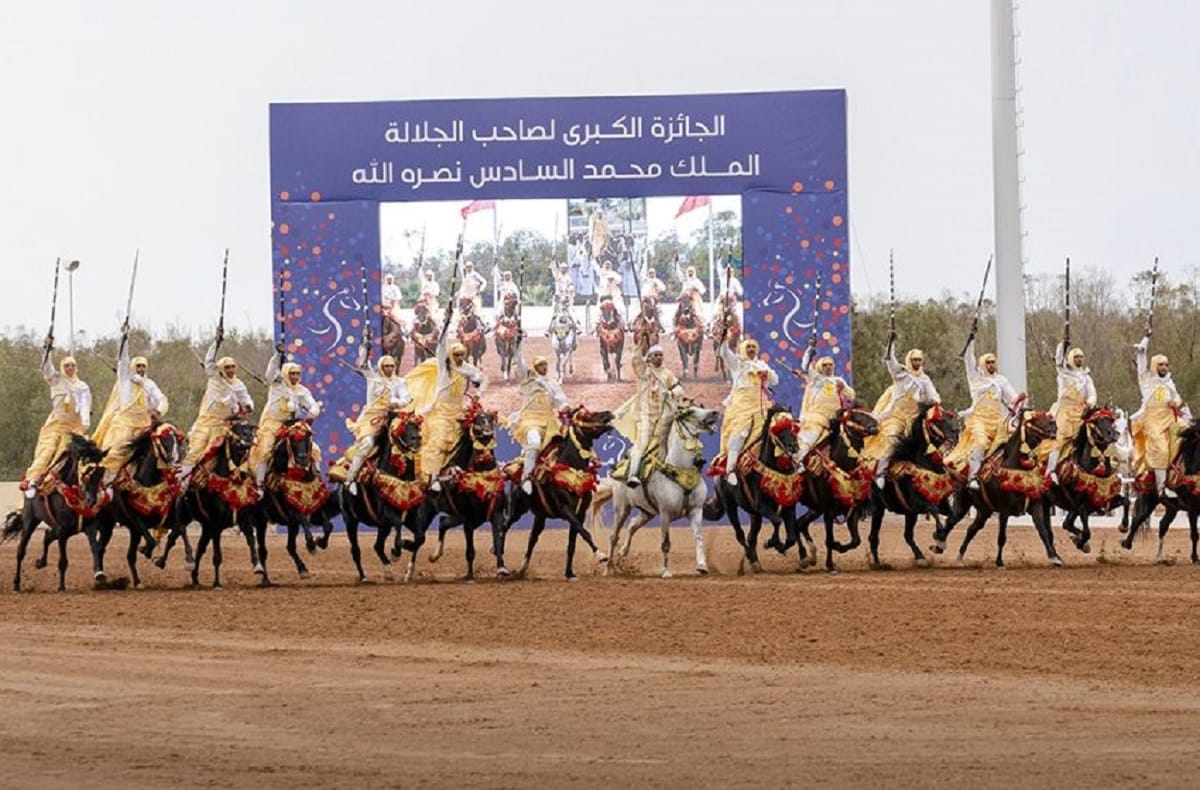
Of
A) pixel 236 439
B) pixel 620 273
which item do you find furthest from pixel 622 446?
pixel 236 439

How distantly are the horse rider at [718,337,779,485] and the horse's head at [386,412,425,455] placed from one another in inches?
132

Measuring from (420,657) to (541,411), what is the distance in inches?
351

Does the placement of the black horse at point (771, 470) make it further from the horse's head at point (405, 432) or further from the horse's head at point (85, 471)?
the horse's head at point (85, 471)

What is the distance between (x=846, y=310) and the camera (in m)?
41.3

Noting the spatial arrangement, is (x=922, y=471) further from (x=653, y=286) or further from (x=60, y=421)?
(x=653, y=286)

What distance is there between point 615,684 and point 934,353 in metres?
49.3

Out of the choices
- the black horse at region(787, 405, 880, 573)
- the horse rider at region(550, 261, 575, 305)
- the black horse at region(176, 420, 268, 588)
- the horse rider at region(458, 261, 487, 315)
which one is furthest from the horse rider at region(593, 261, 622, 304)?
the black horse at region(176, 420, 268, 588)

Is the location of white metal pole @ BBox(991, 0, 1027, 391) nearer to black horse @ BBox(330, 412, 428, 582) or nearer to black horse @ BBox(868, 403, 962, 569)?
black horse @ BBox(868, 403, 962, 569)

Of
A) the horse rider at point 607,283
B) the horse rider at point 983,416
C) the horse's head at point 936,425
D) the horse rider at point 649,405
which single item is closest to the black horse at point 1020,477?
the horse rider at point 983,416

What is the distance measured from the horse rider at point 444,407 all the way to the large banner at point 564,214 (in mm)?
12893

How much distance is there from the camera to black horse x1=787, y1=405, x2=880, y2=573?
27.4 metres

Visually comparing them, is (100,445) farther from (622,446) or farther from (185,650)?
(622,446)

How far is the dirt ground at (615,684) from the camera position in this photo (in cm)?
1273

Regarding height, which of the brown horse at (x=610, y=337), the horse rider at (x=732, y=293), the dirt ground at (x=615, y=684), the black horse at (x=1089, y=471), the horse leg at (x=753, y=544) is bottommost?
the dirt ground at (x=615, y=684)
